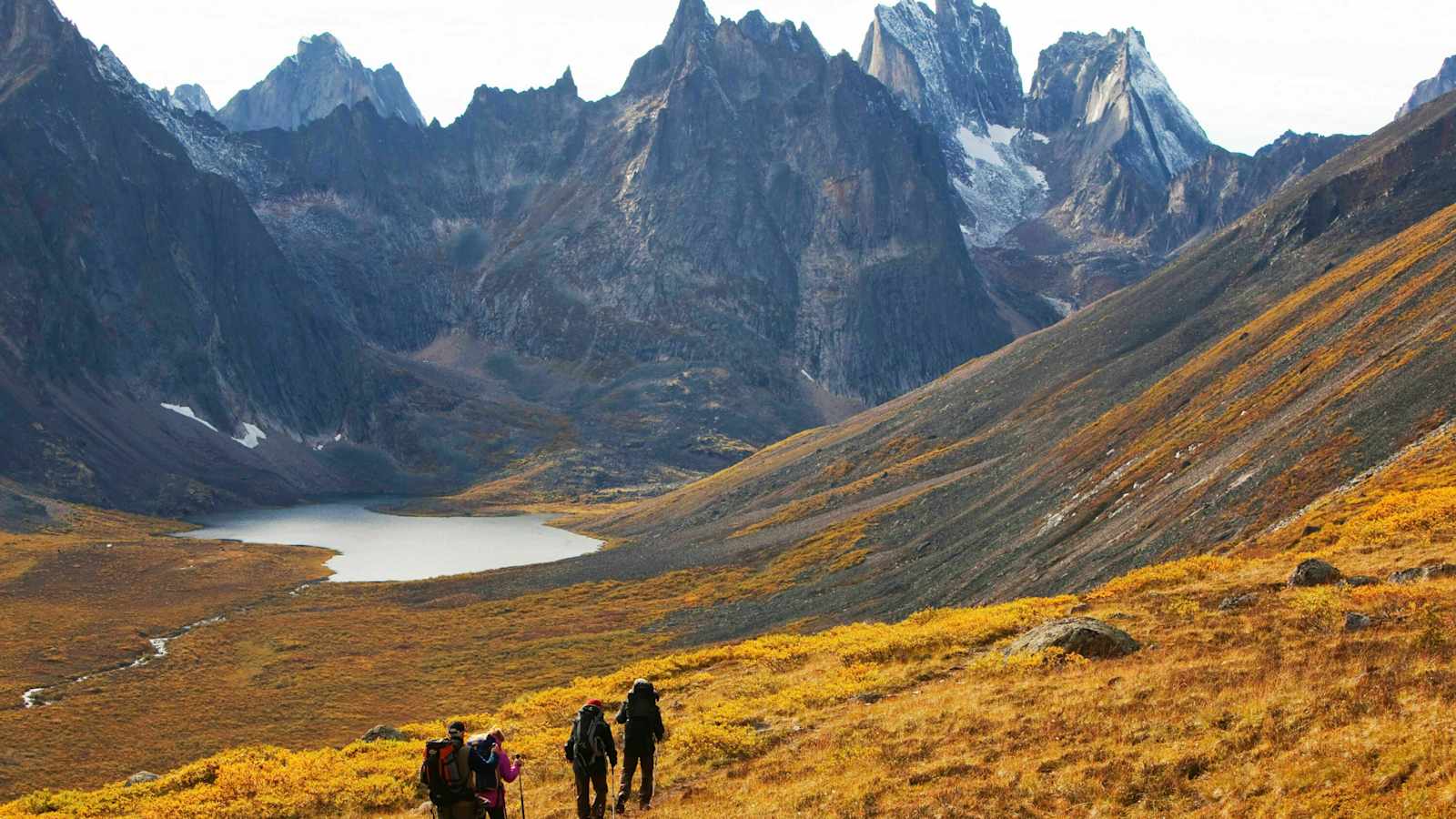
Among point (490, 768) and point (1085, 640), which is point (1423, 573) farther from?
point (490, 768)

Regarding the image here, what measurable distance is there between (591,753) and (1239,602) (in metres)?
18.2

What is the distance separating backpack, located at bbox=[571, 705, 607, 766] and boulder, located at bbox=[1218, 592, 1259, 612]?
682 inches

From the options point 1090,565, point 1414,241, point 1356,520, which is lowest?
point 1090,565

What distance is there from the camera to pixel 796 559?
10031 cm

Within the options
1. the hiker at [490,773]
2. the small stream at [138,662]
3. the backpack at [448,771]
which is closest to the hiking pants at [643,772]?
the hiker at [490,773]

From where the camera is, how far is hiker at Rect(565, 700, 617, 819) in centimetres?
2138

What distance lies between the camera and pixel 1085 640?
27.5 meters

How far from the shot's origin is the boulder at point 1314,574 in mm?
29281

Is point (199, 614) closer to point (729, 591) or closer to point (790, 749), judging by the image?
point (729, 591)

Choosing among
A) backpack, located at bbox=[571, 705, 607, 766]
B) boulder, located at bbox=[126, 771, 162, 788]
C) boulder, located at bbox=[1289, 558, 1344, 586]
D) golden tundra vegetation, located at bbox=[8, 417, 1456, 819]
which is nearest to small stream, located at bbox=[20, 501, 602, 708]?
boulder, located at bbox=[126, 771, 162, 788]

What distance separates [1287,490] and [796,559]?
56560 mm

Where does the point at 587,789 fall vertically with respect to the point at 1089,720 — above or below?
below

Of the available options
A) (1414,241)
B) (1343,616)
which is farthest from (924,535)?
(1343,616)

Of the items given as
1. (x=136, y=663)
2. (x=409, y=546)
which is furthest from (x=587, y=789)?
(x=409, y=546)
